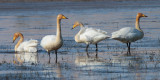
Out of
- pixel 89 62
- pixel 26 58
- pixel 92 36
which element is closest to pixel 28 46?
pixel 26 58

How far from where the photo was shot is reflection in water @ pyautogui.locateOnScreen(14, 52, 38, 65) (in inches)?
448

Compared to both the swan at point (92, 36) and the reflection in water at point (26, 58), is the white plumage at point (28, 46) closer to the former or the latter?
the reflection in water at point (26, 58)

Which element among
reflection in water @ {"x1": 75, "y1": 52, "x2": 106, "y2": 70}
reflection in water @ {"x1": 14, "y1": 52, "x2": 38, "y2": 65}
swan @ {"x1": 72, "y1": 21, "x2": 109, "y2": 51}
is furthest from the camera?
swan @ {"x1": 72, "y1": 21, "x2": 109, "y2": 51}

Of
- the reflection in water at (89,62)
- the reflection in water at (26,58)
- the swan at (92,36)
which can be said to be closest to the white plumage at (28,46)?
the reflection in water at (26,58)

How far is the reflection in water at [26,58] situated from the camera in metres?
11.4

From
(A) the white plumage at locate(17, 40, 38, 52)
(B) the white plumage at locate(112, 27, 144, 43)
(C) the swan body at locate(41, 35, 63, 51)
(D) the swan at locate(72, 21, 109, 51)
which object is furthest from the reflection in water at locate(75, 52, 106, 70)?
(A) the white plumage at locate(17, 40, 38, 52)

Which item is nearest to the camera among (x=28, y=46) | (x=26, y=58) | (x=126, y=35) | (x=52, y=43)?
(x=52, y=43)

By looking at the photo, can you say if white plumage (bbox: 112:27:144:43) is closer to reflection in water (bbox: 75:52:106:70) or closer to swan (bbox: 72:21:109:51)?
swan (bbox: 72:21:109:51)

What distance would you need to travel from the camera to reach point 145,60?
36.4ft

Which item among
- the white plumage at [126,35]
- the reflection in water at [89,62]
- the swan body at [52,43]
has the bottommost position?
the reflection in water at [89,62]

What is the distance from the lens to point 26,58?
1238 cm

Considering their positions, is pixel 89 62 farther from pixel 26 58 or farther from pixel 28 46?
pixel 28 46

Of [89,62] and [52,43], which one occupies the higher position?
[52,43]

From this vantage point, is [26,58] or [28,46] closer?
[26,58]
